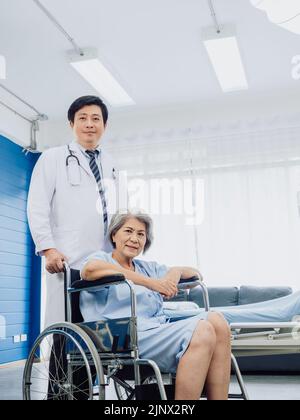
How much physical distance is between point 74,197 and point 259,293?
2221mm

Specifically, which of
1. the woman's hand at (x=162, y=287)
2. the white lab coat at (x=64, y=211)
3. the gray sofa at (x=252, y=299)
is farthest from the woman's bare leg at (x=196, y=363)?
the gray sofa at (x=252, y=299)

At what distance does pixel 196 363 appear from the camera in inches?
47.5

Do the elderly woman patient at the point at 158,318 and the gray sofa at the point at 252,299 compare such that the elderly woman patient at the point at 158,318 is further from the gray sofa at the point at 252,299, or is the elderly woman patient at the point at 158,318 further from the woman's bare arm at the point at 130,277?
the gray sofa at the point at 252,299

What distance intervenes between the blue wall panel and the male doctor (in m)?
0.46

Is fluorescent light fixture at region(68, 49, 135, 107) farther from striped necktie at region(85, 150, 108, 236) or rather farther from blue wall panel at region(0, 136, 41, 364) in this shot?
striped necktie at region(85, 150, 108, 236)

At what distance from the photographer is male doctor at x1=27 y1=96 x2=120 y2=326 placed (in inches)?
61.5

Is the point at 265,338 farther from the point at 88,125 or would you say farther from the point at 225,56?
the point at 225,56

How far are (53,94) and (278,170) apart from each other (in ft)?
4.51

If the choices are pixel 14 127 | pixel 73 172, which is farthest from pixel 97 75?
pixel 73 172

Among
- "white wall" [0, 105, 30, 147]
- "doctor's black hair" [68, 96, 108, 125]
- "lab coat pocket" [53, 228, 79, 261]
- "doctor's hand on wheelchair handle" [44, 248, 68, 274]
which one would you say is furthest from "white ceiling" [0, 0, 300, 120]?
"doctor's hand on wheelchair handle" [44, 248, 68, 274]

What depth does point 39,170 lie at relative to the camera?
1599 millimetres

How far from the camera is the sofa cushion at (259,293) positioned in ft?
10.9

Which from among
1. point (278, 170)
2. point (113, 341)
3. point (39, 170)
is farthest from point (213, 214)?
point (113, 341)
